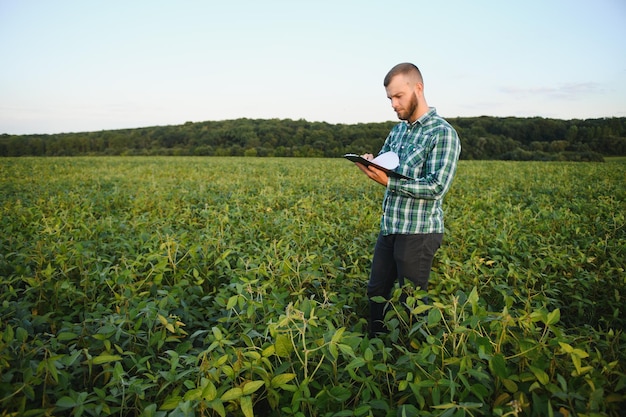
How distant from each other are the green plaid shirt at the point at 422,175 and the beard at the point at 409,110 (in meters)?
0.07

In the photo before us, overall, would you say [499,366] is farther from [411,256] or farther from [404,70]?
[404,70]

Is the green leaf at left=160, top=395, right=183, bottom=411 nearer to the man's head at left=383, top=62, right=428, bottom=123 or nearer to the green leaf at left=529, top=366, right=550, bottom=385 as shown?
the green leaf at left=529, top=366, right=550, bottom=385

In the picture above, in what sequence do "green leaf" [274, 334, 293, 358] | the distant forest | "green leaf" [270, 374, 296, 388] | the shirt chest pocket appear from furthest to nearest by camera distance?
the distant forest
the shirt chest pocket
"green leaf" [274, 334, 293, 358]
"green leaf" [270, 374, 296, 388]

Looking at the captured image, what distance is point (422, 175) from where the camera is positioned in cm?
240

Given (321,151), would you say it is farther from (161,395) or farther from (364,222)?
(161,395)

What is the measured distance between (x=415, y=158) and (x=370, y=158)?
322 mm

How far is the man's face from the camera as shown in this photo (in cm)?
230

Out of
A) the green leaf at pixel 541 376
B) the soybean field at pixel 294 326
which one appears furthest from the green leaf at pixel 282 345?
the green leaf at pixel 541 376

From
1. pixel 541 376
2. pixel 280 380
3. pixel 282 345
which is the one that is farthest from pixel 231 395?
pixel 541 376

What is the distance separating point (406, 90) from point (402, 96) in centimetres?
4

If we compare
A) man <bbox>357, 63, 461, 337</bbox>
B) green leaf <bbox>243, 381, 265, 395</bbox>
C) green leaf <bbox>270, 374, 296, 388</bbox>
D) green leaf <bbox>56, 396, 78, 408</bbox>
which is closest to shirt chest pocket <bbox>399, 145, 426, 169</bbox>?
man <bbox>357, 63, 461, 337</bbox>

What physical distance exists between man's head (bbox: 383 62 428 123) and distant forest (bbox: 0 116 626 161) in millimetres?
36913

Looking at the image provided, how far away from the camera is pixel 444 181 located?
7.30 feet

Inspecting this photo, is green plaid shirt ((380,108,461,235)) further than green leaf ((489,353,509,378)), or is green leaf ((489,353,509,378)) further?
green plaid shirt ((380,108,461,235))
